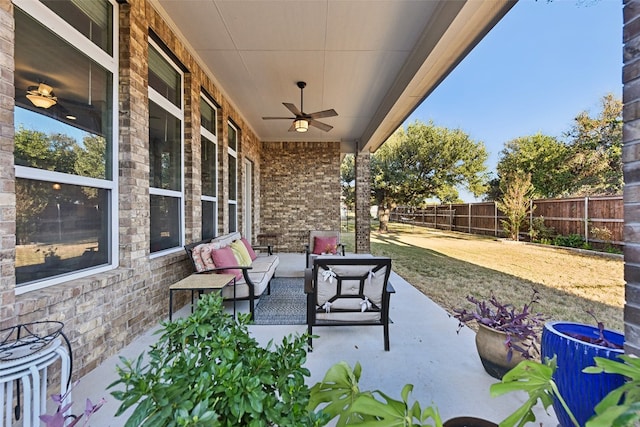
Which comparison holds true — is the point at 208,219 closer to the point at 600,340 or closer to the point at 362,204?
the point at 362,204

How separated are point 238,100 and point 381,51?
293 cm

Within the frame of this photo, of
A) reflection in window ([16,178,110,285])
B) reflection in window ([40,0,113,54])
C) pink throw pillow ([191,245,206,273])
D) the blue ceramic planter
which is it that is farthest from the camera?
pink throw pillow ([191,245,206,273])

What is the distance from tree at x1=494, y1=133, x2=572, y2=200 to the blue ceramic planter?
11.4 metres

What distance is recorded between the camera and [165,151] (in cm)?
338

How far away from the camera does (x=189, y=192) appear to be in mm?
3756

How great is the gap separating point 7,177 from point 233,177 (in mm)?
4549

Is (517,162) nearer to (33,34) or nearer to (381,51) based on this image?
(381,51)

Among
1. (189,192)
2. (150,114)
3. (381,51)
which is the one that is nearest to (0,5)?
(150,114)

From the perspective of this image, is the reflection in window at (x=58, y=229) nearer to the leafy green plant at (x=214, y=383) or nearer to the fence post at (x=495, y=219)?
the leafy green plant at (x=214, y=383)

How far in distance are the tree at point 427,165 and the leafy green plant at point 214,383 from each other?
14.1m

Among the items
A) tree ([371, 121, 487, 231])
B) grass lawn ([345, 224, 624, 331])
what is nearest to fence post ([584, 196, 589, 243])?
grass lawn ([345, 224, 624, 331])

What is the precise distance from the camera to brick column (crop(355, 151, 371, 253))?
7.74m

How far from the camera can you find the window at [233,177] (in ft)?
19.4

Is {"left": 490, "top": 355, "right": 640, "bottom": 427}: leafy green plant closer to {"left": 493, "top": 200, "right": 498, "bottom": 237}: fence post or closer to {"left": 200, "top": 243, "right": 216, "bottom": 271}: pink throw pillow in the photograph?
{"left": 200, "top": 243, "right": 216, "bottom": 271}: pink throw pillow
